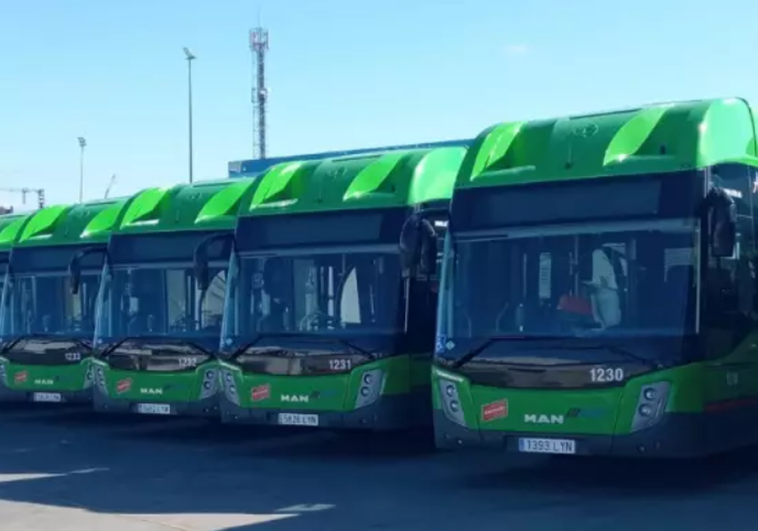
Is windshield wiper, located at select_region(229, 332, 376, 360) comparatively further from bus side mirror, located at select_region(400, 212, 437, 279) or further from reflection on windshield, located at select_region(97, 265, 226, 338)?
reflection on windshield, located at select_region(97, 265, 226, 338)

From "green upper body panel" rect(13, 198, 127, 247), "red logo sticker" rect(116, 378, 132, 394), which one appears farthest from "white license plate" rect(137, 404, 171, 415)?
"green upper body panel" rect(13, 198, 127, 247)

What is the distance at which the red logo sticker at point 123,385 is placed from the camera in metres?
16.1

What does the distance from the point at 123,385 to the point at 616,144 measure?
738cm

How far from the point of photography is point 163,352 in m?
15.8

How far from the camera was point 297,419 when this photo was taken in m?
13.7

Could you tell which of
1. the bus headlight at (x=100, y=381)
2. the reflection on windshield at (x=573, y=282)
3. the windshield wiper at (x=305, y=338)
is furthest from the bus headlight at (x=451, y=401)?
the bus headlight at (x=100, y=381)

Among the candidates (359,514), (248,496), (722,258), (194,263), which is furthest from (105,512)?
(722,258)

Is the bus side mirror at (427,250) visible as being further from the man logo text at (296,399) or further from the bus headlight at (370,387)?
the man logo text at (296,399)

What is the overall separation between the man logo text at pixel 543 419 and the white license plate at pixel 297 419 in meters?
2.96

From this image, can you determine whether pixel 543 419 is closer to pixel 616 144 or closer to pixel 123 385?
pixel 616 144

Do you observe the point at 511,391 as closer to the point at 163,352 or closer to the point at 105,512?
the point at 105,512

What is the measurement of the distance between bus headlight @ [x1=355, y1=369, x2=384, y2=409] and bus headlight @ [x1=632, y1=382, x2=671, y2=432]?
3.26 metres

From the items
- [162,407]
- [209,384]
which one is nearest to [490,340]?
[209,384]

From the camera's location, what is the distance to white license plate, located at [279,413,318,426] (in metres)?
13.6
